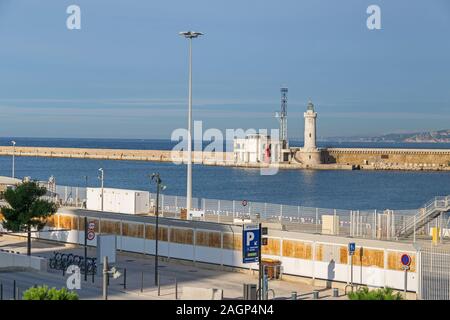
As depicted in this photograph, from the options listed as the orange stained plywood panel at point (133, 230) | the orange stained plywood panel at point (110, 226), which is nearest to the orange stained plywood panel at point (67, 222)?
the orange stained plywood panel at point (110, 226)

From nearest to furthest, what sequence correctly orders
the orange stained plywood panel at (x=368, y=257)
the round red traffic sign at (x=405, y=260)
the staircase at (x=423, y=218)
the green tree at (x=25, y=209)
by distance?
1. the round red traffic sign at (x=405, y=260)
2. the orange stained plywood panel at (x=368, y=257)
3. the green tree at (x=25, y=209)
4. the staircase at (x=423, y=218)

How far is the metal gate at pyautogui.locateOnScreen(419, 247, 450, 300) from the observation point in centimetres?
2731

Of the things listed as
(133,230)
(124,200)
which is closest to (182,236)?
(133,230)

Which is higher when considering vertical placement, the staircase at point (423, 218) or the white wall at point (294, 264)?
the staircase at point (423, 218)

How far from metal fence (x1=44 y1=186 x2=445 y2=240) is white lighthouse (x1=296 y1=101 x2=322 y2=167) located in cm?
11779

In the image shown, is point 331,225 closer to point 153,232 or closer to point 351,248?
point 153,232

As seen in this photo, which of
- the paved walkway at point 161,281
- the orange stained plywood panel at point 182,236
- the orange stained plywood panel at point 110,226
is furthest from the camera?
the orange stained plywood panel at point 110,226

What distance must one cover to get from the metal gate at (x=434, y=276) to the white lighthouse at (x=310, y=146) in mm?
143823

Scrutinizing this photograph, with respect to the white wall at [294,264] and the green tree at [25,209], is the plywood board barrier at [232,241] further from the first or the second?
the green tree at [25,209]

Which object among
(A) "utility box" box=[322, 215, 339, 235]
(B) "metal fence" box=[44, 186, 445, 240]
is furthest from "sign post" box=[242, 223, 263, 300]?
(A) "utility box" box=[322, 215, 339, 235]

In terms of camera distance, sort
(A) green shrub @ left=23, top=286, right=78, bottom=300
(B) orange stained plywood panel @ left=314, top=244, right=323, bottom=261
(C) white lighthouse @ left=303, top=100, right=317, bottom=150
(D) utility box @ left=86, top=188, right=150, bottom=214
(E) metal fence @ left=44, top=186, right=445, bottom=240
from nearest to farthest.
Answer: (A) green shrub @ left=23, top=286, right=78, bottom=300 → (B) orange stained plywood panel @ left=314, top=244, right=323, bottom=261 → (E) metal fence @ left=44, top=186, right=445, bottom=240 → (D) utility box @ left=86, top=188, right=150, bottom=214 → (C) white lighthouse @ left=303, top=100, right=317, bottom=150

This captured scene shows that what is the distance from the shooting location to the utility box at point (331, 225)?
132 ft

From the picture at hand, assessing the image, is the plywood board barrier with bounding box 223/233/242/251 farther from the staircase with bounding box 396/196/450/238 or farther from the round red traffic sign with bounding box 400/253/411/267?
the staircase with bounding box 396/196/450/238

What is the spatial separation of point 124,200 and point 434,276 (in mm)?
26619
